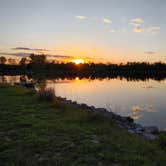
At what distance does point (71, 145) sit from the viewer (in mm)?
4340

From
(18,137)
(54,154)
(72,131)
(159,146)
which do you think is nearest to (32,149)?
(54,154)

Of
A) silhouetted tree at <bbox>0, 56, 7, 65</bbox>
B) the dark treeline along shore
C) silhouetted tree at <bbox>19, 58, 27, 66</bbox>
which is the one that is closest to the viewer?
the dark treeline along shore

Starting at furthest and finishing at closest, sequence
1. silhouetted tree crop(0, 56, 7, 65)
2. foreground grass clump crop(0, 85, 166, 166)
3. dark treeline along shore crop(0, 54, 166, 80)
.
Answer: silhouetted tree crop(0, 56, 7, 65) → dark treeline along shore crop(0, 54, 166, 80) → foreground grass clump crop(0, 85, 166, 166)

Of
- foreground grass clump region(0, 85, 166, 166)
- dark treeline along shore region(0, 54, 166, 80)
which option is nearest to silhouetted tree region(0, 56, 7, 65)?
dark treeline along shore region(0, 54, 166, 80)

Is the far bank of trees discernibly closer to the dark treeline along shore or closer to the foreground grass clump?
the dark treeline along shore

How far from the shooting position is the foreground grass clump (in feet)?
12.1

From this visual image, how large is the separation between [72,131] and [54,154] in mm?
1394

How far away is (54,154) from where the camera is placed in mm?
3906

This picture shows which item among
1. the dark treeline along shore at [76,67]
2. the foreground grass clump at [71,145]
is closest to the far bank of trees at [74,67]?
the dark treeline along shore at [76,67]

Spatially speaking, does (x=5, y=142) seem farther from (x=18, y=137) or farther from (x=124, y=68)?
(x=124, y=68)

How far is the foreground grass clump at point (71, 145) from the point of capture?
3.67 meters

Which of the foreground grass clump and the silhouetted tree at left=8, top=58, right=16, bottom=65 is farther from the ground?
the silhouetted tree at left=8, top=58, right=16, bottom=65

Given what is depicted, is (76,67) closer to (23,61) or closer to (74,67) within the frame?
(74,67)

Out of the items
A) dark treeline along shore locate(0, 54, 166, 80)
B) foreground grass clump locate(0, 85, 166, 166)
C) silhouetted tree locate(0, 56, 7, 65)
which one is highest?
silhouetted tree locate(0, 56, 7, 65)
